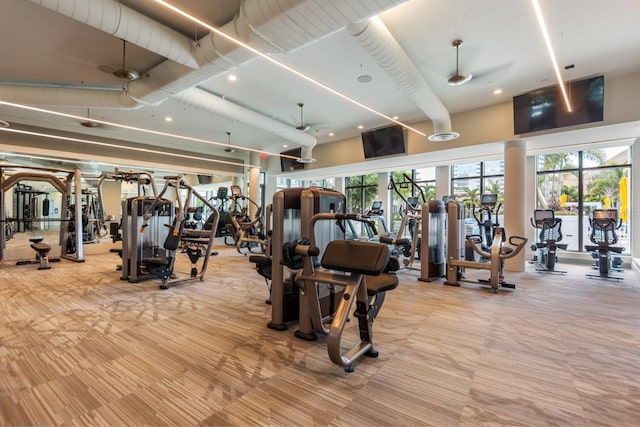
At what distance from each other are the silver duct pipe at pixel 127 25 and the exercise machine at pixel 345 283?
338 cm

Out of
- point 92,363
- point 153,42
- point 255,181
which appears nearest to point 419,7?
point 153,42

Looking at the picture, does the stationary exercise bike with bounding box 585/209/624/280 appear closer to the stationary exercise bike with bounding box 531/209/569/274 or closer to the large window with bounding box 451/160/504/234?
the stationary exercise bike with bounding box 531/209/569/274

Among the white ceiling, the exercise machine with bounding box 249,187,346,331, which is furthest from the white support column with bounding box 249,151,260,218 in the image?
the exercise machine with bounding box 249,187,346,331

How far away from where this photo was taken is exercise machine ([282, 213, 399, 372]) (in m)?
2.21

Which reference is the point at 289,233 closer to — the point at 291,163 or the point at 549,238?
the point at 549,238

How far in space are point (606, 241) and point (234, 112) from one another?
8.52 metres

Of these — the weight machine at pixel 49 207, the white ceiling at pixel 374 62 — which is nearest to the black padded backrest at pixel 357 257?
the white ceiling at pixel 374 62

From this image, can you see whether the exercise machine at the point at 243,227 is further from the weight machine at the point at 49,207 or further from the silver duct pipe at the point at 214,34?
the silver duct pipe at the point at 214,34

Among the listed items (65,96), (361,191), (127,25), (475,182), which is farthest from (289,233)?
(361,191)

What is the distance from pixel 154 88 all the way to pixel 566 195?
10588 mm

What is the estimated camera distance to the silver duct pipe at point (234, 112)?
237 inches

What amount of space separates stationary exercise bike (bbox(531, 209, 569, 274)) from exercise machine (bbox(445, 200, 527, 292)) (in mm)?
1912

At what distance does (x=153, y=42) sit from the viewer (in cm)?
390

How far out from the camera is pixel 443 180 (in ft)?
34.7
